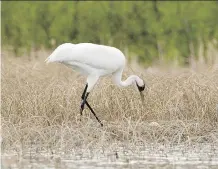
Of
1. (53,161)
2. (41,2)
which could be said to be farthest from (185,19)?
(53,161)

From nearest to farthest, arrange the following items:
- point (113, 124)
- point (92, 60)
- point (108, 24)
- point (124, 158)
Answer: point (124, 158) → point (113, 124) → point (92, 60) → point (108, 24)

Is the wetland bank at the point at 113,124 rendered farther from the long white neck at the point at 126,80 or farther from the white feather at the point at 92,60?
the white feather at the point at 92,60

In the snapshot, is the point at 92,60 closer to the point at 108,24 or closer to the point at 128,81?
the point at 128,81

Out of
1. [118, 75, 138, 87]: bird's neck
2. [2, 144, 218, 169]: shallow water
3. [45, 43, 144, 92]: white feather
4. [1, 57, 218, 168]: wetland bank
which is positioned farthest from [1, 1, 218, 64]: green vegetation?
[2, 144, 218, 169]: shallow water

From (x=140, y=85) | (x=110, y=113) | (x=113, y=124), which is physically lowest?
(x=113, y=124)

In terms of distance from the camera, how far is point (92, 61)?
30.6 ft

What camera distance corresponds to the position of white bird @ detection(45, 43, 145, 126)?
30.0ft

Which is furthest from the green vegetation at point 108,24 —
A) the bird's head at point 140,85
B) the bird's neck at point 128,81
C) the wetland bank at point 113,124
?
the bird's head at point 140,85

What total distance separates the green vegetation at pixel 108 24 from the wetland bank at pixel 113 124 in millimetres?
8253

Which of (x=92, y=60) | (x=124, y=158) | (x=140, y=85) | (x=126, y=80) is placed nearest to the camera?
(x=124, y=158)

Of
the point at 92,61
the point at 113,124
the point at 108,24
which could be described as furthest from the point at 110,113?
the point at 108,24

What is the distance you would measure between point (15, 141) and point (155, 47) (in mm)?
11777

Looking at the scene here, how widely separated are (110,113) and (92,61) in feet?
2.03

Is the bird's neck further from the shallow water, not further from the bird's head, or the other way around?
the shallow water
